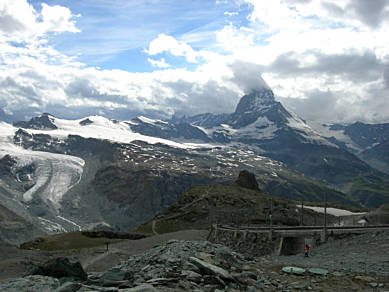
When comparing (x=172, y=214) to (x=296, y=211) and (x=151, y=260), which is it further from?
(x=151, y=260)

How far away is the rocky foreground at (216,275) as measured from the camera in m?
20.9

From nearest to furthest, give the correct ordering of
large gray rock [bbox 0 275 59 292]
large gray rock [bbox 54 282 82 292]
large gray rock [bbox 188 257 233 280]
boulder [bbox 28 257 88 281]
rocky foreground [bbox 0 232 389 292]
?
1. large gray rock [bbox 54 282 82 292]
2. rocky foreground [bbox 0 232 389 292]
3. large gray rock [bbox 0 275 59 292]
4. large gray rock [bbox 188 257 233 280]
5. boulder [bbox 28 257 88 281]

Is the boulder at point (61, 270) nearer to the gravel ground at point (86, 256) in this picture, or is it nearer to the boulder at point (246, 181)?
the gravel ground at point (86, 256)

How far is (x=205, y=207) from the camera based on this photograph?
139125mm

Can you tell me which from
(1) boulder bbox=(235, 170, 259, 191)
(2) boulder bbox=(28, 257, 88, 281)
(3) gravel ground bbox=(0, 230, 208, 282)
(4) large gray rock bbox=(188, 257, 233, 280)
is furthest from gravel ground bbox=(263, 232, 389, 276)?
(1) boulder bbox=(235, 170, 259, 191)

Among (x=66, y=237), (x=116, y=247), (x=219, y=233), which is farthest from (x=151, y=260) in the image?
(x=66, y=237)

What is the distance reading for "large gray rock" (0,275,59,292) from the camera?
22100mm

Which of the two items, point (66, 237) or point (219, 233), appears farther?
point (66, 237)

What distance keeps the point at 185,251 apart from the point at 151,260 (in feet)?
8.98

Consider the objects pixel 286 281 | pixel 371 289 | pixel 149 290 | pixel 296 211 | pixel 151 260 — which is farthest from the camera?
pixel 296 211

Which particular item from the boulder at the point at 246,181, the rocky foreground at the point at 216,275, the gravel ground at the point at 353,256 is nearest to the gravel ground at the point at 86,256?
the rocky foreground at the point at 216,275

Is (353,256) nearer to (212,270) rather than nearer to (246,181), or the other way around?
(212,270)

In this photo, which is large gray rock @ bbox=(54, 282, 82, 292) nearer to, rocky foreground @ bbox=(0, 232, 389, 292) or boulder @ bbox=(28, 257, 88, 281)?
rocky foreground @ bbox=(0, 232, 389, 292)

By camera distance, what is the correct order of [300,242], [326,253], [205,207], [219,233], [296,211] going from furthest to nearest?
[205,207], [296,211], [219,233], [300,242], [326,253]
